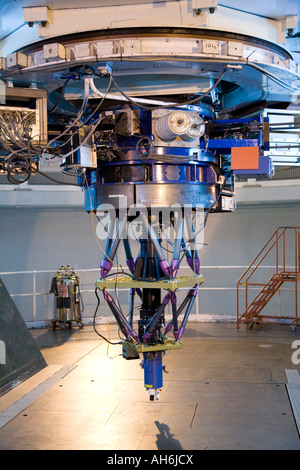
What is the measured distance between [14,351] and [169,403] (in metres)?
2.30

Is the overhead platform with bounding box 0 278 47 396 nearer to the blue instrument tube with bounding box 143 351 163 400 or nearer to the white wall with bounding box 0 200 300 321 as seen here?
the blue instrument tube with bounding box 143 351 163 400

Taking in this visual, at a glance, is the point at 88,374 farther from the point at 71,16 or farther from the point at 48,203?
the point at 48,203

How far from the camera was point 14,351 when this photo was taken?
703 cm

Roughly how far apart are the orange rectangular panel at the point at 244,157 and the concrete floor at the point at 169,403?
2526mm

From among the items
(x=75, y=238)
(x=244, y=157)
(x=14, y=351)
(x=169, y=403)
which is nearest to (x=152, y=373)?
(x=169, y=403)

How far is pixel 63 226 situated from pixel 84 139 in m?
11.3

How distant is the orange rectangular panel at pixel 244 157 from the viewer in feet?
15.4

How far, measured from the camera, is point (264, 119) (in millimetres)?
5066

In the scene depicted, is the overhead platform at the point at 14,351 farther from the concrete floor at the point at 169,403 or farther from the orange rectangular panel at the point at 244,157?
the orange rectangular panel at the point at 244,157

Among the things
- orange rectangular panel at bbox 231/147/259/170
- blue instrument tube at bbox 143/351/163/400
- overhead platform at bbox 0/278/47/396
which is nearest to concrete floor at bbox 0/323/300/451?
overhead platform at bbox 0/278/47/396

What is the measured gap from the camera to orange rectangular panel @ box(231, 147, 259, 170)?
470cm

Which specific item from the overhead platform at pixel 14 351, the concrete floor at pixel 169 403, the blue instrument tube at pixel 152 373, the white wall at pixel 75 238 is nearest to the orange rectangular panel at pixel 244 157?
the blue instrument tube at pixel 152 373

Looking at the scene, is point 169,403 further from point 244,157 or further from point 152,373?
point 244,157

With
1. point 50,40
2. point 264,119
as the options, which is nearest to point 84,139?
point 50,40
